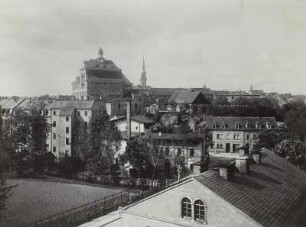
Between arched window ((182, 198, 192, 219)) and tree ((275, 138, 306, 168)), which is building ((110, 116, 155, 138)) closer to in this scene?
tree ((275, 138, 306, 168))

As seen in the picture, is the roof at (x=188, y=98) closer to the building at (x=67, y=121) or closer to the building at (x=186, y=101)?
the building at (x=186, y=101)

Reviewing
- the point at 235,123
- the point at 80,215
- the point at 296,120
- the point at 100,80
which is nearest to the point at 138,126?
the point at 235,123

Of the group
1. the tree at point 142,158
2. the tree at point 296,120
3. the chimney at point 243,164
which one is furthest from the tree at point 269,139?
the chimney at point 243,164

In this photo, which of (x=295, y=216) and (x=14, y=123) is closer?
(x=295, y=216)

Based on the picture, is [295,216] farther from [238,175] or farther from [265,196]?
[238,175]

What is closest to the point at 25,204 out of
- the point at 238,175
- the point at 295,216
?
the point at 238,175

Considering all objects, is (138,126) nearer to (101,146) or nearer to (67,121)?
(67,121)

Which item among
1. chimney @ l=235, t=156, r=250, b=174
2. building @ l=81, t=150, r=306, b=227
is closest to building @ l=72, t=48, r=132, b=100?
chimney @ l=235, t=156, r=250, b=174
